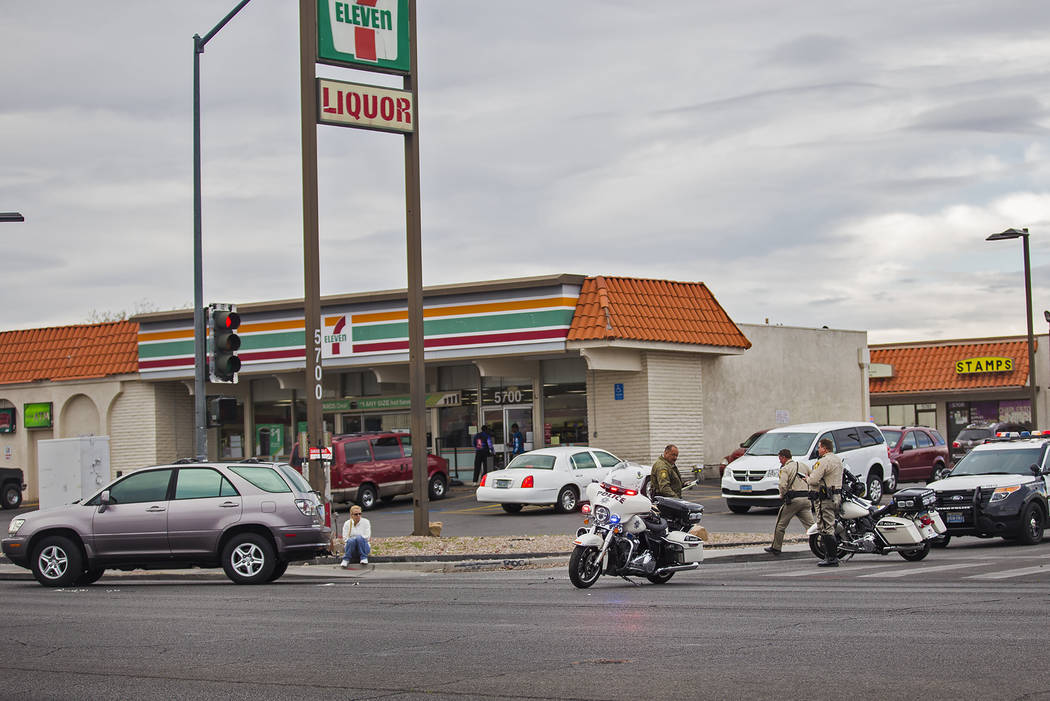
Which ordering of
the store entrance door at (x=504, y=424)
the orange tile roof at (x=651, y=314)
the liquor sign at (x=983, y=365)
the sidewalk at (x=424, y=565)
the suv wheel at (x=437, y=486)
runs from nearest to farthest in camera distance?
the sidewalk at (x=424, y=565) → the suv wheel at (x=437, y=486) → the orange tile roof at (x=651, y=314) → the store entrance door at (x=504, y=424) → the liquor sign at (x=983, y=365)

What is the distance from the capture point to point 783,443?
2888 cm

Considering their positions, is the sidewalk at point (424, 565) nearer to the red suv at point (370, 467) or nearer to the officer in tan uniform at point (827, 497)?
the officer in tan uniform at point (827, 497)

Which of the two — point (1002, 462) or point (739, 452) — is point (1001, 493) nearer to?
point (1002, 462)

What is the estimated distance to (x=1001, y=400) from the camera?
55.9 metres

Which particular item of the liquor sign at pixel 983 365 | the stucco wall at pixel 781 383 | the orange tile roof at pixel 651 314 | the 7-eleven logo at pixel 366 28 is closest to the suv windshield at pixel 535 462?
the orange tile roof at pixel 651 314

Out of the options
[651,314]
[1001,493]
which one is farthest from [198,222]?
[651,314]

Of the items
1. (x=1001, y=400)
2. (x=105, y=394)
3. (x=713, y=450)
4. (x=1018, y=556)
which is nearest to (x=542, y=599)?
(x=1018, y=556)

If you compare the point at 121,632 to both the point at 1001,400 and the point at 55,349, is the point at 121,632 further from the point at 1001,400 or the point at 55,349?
the point at 1001,400

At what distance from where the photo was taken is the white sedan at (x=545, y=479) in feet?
93.7

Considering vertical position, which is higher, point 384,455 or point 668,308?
→ point 668,308

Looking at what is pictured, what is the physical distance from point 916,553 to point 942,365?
133 feet

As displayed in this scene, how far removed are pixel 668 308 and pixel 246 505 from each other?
70.3ft

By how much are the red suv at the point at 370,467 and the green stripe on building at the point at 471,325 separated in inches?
136

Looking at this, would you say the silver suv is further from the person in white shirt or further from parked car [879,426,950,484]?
parked car [879,426,950,484]
